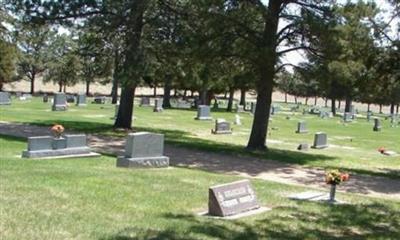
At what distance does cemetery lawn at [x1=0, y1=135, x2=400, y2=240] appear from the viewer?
770cm

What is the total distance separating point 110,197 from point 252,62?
1350 cm

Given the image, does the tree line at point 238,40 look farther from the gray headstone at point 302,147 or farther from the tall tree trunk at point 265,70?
the gray headstone at point 302,147

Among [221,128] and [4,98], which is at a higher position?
[4,98]

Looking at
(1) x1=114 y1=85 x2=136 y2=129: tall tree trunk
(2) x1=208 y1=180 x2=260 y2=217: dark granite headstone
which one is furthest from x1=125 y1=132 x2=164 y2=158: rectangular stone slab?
(1) x1=114 y1=85 x2=136 y2=129: tall tree trunk

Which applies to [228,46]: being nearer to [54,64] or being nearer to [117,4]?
[117,4]

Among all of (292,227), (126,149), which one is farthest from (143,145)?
(292,227)

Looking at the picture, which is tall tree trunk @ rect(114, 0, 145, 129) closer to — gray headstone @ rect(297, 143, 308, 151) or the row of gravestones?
gray headstone @ rect(297, 143, 308, 151)

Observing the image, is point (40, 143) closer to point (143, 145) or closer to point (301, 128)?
point (143, 145)

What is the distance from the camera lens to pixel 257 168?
60.8 feet

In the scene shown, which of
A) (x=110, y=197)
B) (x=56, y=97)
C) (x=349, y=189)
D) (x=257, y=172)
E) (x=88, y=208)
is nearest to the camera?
(x=88, y=208)

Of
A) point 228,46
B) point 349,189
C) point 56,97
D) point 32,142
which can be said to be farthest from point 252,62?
point 56,97

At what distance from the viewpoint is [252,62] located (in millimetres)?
22531

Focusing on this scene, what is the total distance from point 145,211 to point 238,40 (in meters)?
14.8

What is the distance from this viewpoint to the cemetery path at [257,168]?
16.0 metres
